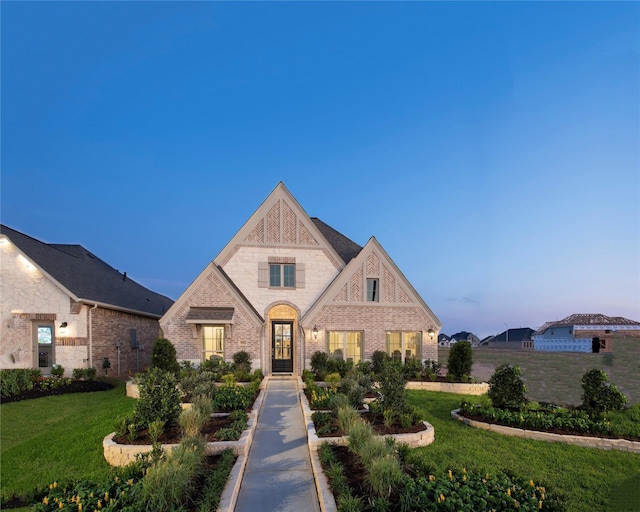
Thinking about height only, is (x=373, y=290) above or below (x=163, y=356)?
above

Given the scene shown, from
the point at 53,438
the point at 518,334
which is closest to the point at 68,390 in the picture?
the point at 53,438

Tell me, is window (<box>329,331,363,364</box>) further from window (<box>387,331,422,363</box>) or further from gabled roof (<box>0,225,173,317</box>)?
gabled roof (<box>0,225,173,317</box>)

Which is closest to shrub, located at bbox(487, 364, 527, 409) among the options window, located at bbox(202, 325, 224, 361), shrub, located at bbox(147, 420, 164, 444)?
shrub, located at bbox(147, 420, 164, 444)

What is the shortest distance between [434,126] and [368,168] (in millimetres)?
8661

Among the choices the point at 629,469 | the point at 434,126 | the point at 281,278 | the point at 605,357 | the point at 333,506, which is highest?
the point at 434,126

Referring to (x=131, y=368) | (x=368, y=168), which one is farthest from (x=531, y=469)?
(x=368, y=168)

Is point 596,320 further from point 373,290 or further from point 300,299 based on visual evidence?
point 300,299

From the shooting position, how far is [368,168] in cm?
2858

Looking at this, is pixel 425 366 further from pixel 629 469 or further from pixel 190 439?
pixel 190 439

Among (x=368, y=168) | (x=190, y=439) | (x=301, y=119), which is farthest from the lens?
(x=301, y=119)

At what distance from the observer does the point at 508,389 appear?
10719mm

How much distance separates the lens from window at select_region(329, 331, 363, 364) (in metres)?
18.1

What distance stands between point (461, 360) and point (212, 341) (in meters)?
11.4

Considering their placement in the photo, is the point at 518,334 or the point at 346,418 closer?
the point at 346,418
